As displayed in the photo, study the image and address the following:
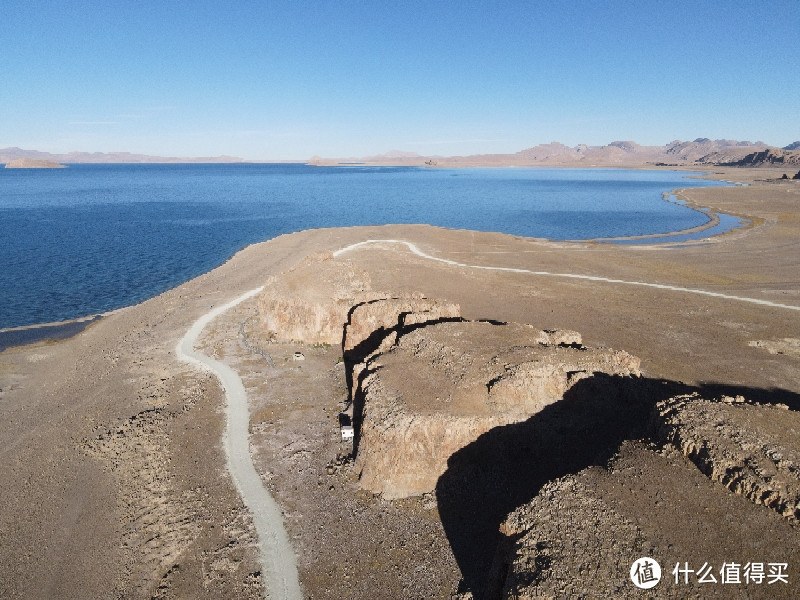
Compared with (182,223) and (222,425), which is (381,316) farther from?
(182,223)

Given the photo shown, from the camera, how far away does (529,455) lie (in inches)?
789

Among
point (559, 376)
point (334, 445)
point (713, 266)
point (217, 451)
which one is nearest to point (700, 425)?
point (559, 376)

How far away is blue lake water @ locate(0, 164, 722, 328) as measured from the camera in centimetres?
5469

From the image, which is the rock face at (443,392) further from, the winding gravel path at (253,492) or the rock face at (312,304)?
the rock face at (312,304)

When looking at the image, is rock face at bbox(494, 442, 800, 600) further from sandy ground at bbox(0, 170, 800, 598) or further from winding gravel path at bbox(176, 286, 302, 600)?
winding gravel path at bbox(176, 286, 302, 600)

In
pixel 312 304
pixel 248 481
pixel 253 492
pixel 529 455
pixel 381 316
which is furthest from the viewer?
pixel 312 304

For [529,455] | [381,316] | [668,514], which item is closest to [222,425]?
[381,316]

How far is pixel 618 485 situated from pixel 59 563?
20280 millimetres

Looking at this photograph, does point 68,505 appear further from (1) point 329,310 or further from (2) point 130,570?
(1) point 329,310

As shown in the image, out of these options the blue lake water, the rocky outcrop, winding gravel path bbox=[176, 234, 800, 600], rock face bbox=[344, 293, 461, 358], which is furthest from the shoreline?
the rocky outcrop

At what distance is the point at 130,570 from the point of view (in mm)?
16672

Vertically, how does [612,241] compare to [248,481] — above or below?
above

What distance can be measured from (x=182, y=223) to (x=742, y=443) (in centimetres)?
10489

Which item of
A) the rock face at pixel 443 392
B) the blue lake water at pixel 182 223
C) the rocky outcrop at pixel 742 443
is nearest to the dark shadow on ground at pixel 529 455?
the rock face at pixel 443 392
